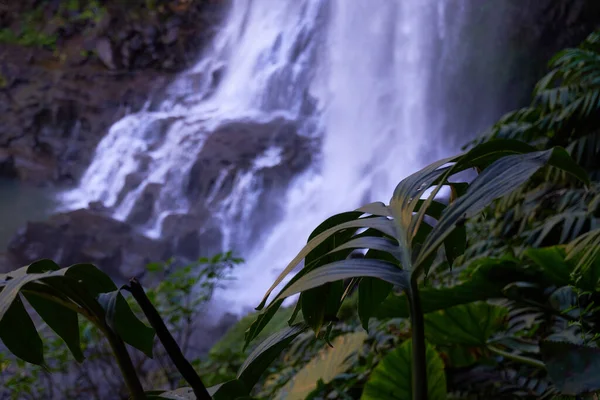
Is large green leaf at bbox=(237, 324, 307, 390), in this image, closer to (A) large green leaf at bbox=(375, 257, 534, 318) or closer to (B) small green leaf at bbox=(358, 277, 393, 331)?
(B) small green leaf at bbox=(358, 277, 393, 331)

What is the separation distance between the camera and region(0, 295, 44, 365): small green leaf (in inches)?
17.2

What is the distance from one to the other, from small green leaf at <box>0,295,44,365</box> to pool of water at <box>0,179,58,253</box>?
7.00m

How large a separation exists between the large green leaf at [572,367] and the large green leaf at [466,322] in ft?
1.70

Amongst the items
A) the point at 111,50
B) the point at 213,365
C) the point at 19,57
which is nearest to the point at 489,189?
the point at 213,365

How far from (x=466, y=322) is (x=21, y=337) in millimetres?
754

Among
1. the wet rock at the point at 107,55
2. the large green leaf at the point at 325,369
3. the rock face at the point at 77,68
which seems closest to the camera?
the large green leaf at the point at 325,369

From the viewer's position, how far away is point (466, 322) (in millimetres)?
955

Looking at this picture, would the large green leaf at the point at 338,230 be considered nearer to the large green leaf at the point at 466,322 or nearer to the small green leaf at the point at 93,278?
the small green leaf at the point at 93,278

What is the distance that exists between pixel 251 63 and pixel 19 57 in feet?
18.5

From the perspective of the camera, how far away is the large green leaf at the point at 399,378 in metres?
0.76

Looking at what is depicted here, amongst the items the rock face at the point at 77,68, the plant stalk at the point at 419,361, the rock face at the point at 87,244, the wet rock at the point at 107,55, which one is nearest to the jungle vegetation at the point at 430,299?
the plant stalk at the point at 419,361

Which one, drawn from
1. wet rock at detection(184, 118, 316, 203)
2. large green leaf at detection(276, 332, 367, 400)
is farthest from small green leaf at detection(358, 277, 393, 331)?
wet rock at detection(184, 118, 316, 203)

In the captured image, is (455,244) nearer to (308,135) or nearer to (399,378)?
(399,378)

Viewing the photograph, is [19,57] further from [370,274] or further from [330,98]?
[370,274]
